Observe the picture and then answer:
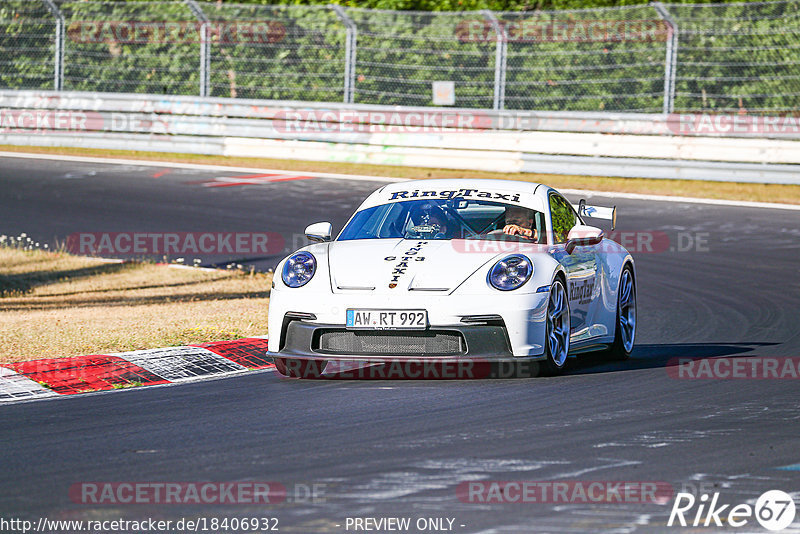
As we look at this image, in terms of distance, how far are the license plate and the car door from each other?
125cm

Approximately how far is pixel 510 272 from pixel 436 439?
6.33 feet

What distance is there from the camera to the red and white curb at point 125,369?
7.81 meters

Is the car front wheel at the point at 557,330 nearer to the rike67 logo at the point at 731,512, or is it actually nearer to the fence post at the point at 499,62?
the rike67 logo at the point at 731,512

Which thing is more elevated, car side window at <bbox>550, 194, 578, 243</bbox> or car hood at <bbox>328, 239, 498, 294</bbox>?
car side window at <bbox>550, 194, 578, 243</bbox>

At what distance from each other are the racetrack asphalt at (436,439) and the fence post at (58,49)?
663 inches

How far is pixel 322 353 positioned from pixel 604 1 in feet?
73.3

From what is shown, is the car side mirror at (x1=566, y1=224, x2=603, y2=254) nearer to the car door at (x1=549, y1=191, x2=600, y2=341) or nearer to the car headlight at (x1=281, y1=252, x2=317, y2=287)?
the car door at (x1=549, y1=191, x2=600, y2=341)

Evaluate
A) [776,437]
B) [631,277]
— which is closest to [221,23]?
[631,277]

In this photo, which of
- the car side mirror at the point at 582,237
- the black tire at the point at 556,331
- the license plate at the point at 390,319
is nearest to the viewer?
the license plate at the point at 390,319

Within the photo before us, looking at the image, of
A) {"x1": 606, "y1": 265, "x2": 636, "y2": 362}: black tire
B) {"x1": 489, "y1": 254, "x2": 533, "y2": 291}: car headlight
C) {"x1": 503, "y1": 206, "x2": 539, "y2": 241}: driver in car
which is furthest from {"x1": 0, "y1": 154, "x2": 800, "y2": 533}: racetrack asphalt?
{"x1": 503, "y1": 206, "x2": 539, "y2": 241}: driver in car

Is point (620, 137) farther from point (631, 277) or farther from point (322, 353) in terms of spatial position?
point (322, 353)

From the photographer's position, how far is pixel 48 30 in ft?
81.5

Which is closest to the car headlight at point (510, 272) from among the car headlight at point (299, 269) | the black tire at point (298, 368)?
the car headlight at point (299, 269)

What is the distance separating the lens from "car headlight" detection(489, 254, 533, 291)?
25.6 ft
